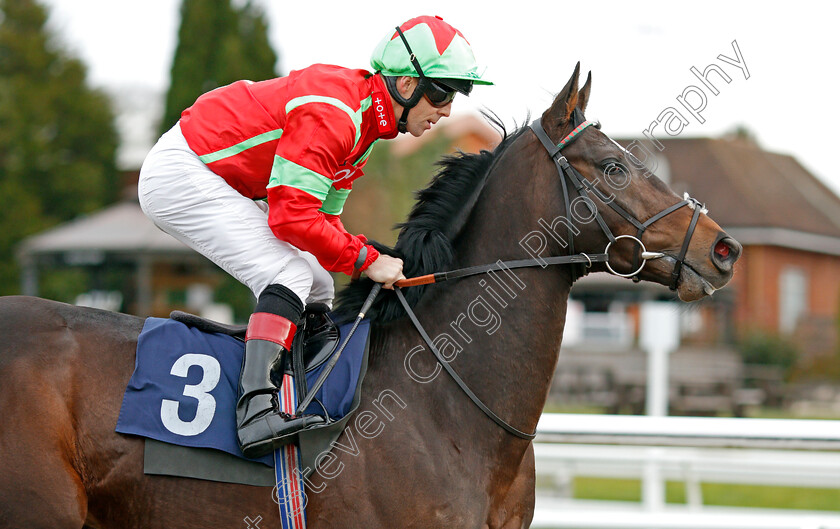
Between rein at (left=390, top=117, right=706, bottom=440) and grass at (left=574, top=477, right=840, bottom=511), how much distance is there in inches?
269

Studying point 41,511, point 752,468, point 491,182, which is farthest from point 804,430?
point 41,511

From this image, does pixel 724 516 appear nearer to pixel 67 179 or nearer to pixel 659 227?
pixel 659 227

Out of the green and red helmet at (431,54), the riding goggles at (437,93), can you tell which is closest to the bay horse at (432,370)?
the riding goggles at (437,93)

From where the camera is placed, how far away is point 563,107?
2.84m

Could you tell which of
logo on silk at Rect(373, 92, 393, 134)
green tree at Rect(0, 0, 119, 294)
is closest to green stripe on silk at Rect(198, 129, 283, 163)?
logo on silk at Rect(373, 92, 393, 134)

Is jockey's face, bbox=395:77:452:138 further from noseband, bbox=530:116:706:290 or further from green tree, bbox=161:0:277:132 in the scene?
green tree, bbox=161:0:277:132

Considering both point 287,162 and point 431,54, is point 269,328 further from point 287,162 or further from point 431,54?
point 431,54

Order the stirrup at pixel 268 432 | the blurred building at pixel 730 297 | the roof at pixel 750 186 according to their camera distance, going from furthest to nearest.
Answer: the roof at pixel 750 186, the blurred building at pixel 730 297, the stirrup at pixel 268 432

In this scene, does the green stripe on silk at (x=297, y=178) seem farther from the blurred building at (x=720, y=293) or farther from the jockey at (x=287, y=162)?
the blurred building at (x=720, y=293)

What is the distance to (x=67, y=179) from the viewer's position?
85.6 feet

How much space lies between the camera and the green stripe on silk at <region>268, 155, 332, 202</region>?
258cm

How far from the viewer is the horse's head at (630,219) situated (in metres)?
2.73

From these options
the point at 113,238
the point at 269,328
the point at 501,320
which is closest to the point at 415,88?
the point at 501,320

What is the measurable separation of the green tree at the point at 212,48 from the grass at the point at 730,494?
12.8 metres
